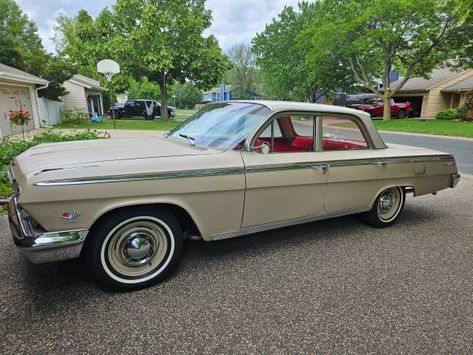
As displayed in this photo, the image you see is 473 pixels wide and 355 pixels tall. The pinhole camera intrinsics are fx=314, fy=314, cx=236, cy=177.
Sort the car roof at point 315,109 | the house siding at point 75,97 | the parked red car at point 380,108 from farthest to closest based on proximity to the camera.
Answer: the parked red car at point 380,108, the house siding at point 75,97, the car roof at point 315,109

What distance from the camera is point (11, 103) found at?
15.1 metres

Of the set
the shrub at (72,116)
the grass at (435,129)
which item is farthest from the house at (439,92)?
the shrub at (72,116)

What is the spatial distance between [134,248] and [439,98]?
3399cm

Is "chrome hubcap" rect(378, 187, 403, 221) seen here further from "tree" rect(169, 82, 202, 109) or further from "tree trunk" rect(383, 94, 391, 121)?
"tree" rect(169, 82, 202, 109)

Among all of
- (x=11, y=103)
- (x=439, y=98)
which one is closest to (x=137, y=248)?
(x=11, y=103)

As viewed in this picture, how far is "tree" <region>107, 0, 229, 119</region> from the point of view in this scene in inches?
847

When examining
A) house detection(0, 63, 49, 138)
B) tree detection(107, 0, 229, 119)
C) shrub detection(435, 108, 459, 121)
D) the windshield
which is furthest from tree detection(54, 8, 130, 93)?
shrub detection(435, 108, 459, 121)

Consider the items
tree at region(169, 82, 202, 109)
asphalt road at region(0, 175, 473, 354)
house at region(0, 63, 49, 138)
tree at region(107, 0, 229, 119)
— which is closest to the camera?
asphalt road at region(0, 175, 473, 354)

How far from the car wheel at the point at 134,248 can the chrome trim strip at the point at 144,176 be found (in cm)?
30

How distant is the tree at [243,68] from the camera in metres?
57.5

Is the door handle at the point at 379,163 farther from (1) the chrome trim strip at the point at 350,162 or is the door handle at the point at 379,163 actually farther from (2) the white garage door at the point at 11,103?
(2) the white garage door at the point at 11,103

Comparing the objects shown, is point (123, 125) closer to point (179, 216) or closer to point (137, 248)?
point (179, 216)

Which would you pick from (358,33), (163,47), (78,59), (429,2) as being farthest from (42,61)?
(429,2)

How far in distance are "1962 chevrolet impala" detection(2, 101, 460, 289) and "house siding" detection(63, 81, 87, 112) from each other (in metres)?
25.3
